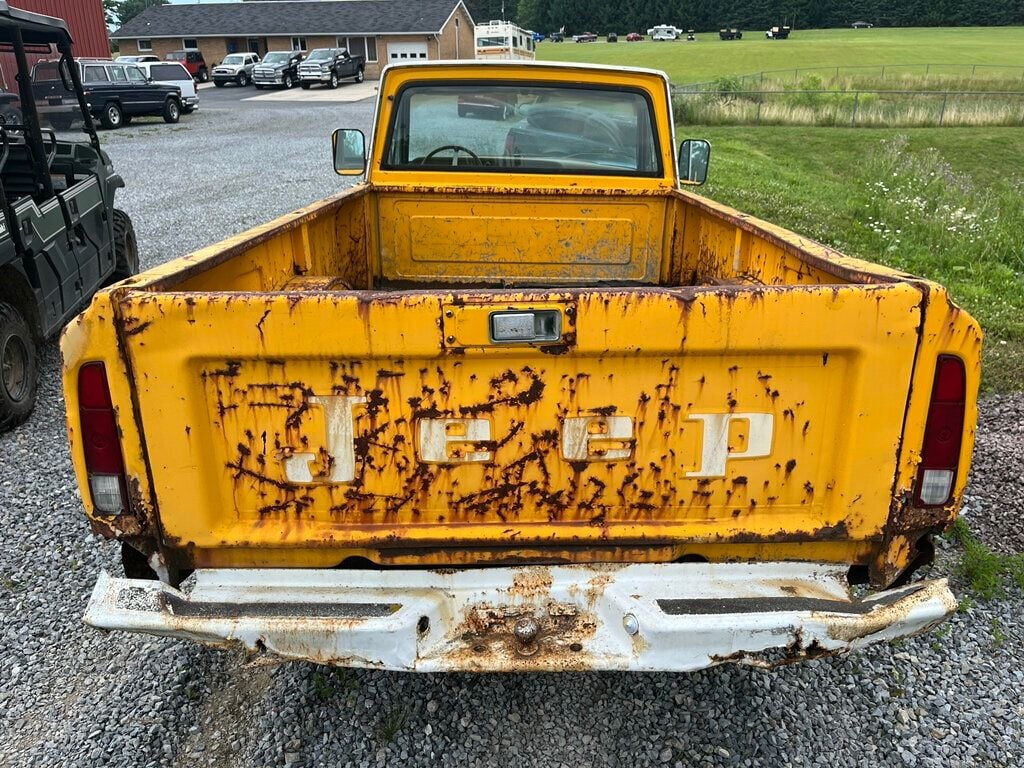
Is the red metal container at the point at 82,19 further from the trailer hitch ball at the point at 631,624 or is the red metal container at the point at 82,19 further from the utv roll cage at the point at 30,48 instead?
the trailer hitch ball at the point at 631,624

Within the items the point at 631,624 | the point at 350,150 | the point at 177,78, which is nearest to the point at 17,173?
the point at 350,150

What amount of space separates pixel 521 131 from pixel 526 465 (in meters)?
3.04

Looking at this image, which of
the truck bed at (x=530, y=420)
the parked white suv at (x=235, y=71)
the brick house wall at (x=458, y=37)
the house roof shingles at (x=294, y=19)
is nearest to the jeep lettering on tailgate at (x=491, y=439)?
the truck bed at (x=530, y=420)

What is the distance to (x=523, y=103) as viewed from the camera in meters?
4.59

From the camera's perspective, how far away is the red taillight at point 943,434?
205 centimetres

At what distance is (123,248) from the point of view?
711 centimetres

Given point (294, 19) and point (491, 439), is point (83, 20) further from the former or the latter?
point (491, 439)

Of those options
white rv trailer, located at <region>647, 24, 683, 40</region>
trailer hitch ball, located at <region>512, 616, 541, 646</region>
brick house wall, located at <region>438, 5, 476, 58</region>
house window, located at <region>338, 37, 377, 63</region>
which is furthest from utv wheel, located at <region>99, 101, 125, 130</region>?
white rv trailer, located at <region>647, 24, 683, 40</region>

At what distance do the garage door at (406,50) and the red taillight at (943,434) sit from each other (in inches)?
1946

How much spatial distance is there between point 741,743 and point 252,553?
171 centimetres

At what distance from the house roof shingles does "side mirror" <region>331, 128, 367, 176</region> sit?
45.7m

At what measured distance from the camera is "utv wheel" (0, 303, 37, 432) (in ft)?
16.0

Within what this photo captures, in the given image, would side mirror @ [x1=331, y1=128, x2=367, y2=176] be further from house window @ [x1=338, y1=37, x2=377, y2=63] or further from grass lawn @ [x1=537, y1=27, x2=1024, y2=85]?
house window @ [x1=338, y1=37, x2=377, y2=63]

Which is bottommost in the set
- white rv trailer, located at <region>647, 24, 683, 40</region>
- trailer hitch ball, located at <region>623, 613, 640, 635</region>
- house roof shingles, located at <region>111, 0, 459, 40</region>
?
trailer hitch ball, located at <region>623, 613, 640, 635</region>
